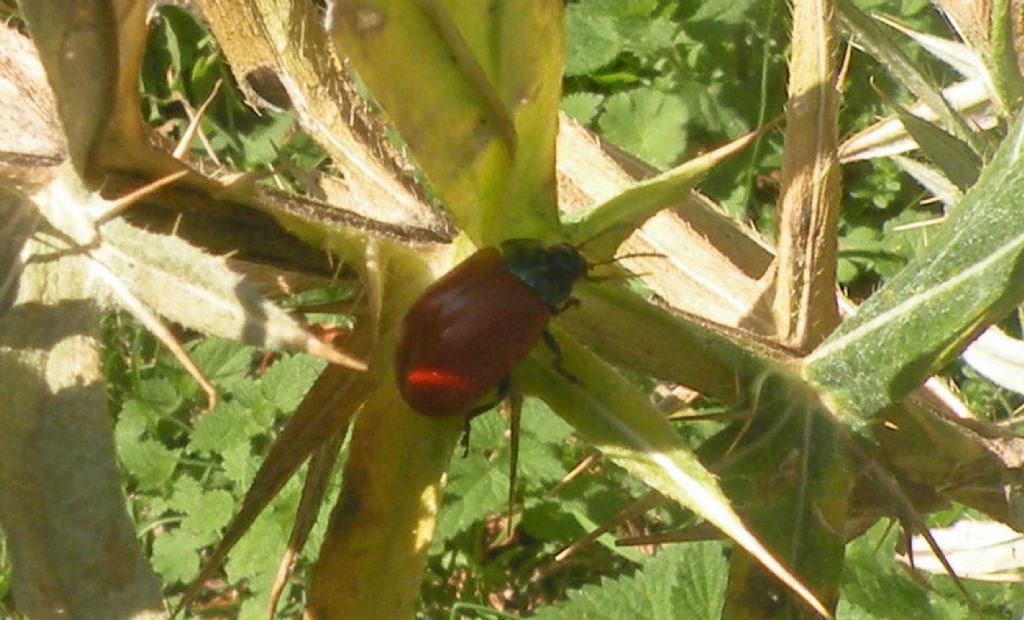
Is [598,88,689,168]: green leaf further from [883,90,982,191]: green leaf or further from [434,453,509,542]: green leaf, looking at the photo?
[883,90,982,191]: green leaf

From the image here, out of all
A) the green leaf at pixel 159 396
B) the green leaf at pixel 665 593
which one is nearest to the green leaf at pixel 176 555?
the green leaf at pixel 159 396

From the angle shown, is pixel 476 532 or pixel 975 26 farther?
pixel 476 532

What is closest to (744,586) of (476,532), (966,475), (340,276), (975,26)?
(966,475)

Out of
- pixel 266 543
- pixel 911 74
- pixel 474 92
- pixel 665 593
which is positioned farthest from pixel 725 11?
pixel 474 92

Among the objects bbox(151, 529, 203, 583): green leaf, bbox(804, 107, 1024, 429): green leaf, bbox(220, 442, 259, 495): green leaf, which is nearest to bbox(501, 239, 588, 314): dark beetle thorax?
bbox(804, 107, 1024, 429): green leaf

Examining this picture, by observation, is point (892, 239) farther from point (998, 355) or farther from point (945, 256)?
point (945, 256)

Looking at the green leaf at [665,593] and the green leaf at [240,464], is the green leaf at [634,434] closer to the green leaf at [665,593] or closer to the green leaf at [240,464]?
the green leaf at [665,593]
